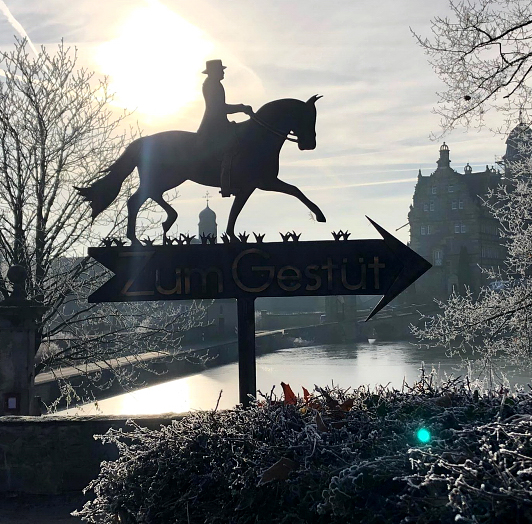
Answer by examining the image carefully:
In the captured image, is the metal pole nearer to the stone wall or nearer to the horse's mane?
the horse's mane

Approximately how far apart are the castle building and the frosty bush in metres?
71.1

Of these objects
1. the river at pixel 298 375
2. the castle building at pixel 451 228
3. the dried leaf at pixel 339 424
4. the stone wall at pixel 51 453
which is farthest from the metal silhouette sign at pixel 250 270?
the castle building at pixel 451 228

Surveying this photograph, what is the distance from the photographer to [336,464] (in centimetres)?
282

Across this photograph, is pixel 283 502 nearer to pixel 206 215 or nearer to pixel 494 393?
pixel 494 393

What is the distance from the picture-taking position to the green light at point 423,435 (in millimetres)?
2789

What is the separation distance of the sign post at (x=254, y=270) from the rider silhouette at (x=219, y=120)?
78 cm

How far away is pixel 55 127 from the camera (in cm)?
1476

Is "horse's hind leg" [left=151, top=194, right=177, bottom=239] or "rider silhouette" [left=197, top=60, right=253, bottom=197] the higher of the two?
"rider silhouette" [left=197, top=60, right=253, bottom=197]

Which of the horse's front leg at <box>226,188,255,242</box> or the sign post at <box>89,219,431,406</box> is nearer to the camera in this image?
the sign post at <box>89,219,431,406</box>

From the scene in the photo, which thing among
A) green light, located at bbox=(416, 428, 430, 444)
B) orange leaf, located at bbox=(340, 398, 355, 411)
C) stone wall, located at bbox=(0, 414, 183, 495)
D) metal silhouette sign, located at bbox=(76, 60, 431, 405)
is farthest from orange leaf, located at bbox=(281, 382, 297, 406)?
stone wall, located at bbox=(0, 414, 183, 495)

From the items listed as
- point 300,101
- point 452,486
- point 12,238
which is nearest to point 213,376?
point 12,238

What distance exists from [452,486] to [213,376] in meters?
37.6

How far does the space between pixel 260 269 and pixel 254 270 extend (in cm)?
4

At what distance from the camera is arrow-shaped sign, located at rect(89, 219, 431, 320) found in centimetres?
483
